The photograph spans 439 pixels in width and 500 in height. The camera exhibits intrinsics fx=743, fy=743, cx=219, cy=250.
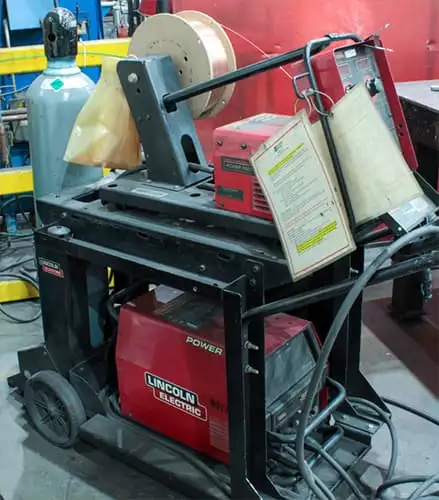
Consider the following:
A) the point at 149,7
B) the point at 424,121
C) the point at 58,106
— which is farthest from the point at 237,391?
the point at 149,7

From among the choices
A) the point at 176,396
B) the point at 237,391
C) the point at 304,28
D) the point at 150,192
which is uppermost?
the point at 304,28

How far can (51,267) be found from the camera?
1897 mm

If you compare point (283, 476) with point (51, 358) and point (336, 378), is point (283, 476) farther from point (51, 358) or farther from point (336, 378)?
point (51, 358)

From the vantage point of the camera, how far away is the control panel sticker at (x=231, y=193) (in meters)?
1.58

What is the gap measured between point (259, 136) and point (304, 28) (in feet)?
4.75

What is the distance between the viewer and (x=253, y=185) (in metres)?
1.55

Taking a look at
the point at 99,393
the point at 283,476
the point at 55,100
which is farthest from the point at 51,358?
the point at 55,100

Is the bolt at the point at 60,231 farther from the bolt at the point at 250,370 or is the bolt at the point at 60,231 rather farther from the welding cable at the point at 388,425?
the welding cable at the point at 388,425

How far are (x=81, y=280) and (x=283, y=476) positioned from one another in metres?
0.70

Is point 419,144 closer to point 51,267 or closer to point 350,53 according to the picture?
point 350,53

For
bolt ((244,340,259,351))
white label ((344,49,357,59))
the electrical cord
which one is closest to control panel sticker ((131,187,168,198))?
bolt ((244,340,259,351))

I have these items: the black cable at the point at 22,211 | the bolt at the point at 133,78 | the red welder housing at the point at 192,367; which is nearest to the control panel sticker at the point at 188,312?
the red welder housing at the point at 192,367

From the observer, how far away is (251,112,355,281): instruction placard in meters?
1.36

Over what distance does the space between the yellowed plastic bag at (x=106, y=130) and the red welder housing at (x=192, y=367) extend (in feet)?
1.22
